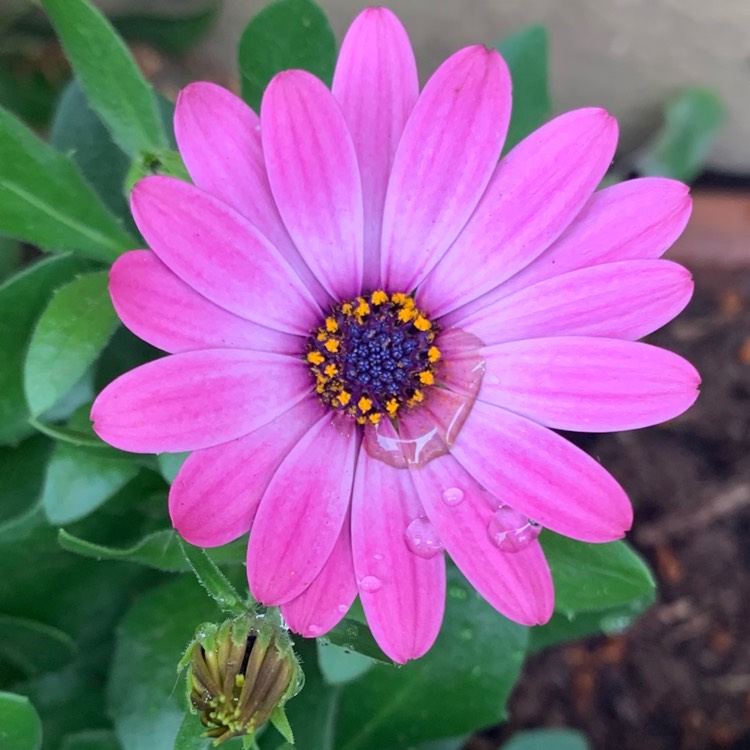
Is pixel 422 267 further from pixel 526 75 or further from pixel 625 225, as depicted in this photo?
pixel 526 75

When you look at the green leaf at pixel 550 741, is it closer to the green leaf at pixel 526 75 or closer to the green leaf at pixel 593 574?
the green leaf at pixel 593 574

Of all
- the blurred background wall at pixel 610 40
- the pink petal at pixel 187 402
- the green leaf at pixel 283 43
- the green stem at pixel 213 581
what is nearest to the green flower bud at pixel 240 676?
the green stem at pixel 213 581

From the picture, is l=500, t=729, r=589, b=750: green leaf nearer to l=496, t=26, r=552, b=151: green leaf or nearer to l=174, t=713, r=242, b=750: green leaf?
l=174, t=713, r=242, b=750: green leaf

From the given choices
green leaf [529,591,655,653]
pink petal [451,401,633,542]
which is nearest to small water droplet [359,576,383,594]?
pink petal [451,401,633,542]

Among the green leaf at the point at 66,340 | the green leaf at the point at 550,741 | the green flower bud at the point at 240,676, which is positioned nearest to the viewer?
the green flower bud at the point at 240,676

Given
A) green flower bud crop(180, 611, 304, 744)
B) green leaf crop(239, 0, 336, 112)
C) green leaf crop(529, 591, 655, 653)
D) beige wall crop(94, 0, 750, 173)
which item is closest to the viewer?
green flower bud crop(180, 611, 304, 744)

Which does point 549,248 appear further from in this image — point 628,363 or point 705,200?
point 705,200
